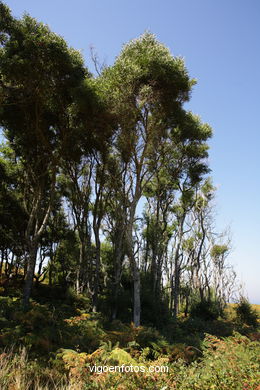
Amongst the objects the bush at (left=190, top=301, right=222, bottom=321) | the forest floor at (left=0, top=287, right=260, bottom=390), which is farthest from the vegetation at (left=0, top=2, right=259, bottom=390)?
the bush at (left=190, top=301, right=222, bottom=321)

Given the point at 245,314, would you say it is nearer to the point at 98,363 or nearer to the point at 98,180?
the point at 98,180

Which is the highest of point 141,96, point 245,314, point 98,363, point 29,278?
point 141,96

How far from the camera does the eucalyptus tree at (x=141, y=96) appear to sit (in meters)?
10.3

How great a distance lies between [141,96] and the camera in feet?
35.8

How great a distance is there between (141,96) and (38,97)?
4.20m

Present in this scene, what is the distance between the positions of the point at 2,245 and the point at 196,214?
16779 millimetres

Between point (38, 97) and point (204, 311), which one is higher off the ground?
point (38, 97)

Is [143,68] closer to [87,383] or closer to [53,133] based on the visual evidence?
[53,133]

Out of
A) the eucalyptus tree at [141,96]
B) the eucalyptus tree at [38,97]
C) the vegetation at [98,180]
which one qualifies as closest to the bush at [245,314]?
the vegetation at [98,180]

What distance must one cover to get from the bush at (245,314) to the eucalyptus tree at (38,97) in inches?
598

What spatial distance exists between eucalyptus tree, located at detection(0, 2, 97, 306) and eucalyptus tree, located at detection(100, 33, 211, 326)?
4.66 feet

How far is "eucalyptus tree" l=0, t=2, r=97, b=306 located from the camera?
372 inches

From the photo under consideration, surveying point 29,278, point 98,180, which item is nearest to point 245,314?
point 98,180

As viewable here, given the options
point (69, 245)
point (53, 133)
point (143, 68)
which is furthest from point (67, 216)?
point (143, 68)
